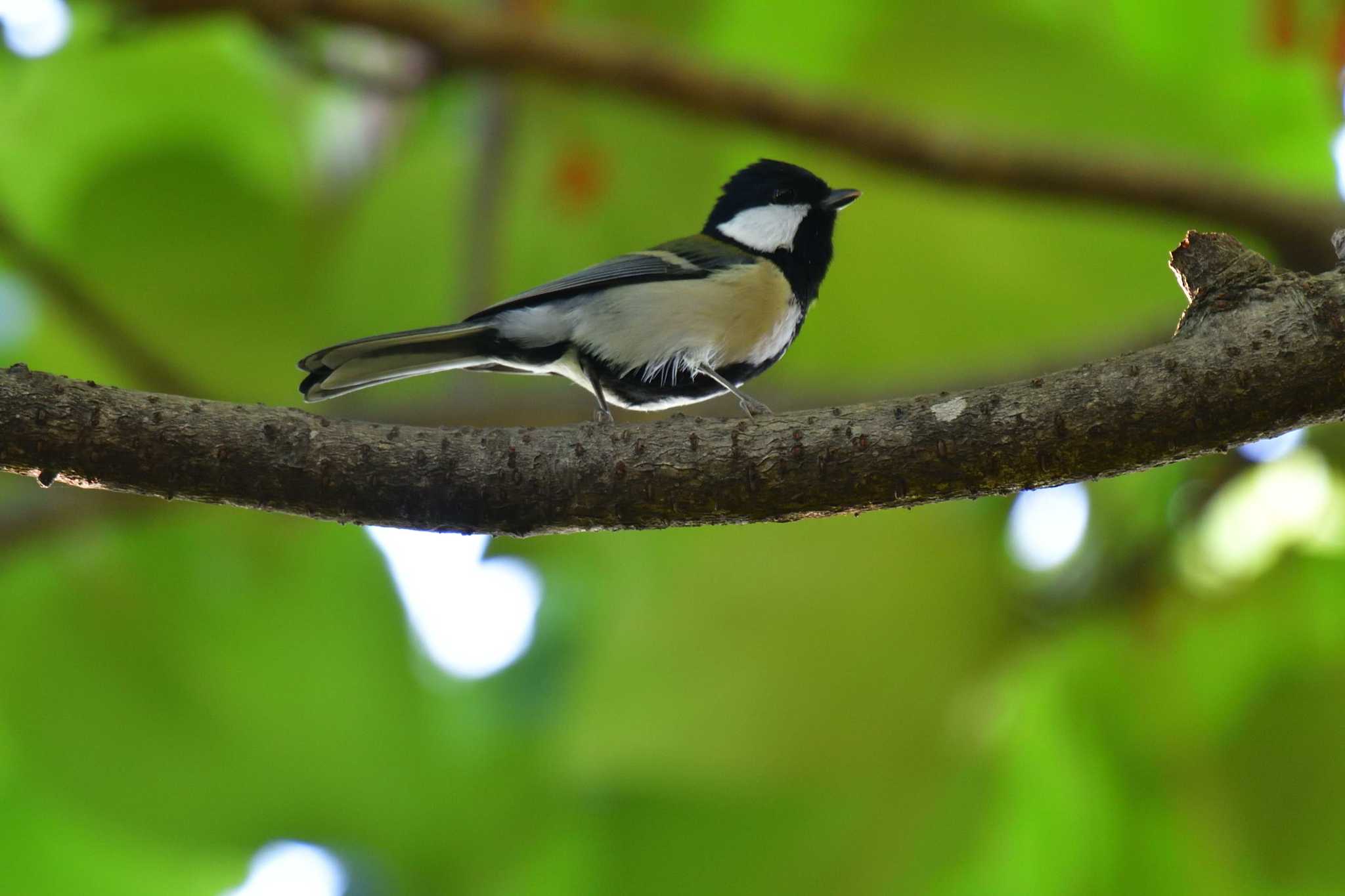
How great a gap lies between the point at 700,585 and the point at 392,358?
1387 millimetres

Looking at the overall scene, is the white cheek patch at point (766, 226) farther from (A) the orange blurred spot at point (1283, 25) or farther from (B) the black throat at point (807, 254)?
(A) the orange blurred spot at point (1283, 25)

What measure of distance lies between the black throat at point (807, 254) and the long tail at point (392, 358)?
88 cm

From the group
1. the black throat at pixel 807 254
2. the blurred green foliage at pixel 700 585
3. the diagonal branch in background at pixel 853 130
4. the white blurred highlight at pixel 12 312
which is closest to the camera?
the black throat at pixel 807 254

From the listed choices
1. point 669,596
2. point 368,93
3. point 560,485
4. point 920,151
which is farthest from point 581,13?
point 560,485

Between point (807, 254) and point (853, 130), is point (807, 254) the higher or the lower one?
the lower one

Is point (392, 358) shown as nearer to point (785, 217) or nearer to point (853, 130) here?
point (785, 217)

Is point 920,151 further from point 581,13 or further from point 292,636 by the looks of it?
Result: point 292,636

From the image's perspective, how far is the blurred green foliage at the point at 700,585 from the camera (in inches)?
149

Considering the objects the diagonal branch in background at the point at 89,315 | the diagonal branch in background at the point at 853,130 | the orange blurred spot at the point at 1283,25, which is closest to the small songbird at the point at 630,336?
the diagonal branch in background at the point at 853,130

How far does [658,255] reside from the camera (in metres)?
3.20

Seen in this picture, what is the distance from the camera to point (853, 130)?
3.74m

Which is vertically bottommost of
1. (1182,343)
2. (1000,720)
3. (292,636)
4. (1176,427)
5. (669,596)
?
(1176,427)

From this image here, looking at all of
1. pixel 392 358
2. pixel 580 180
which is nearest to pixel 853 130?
pixel 580 180

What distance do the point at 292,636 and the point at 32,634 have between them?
2.95 ft
